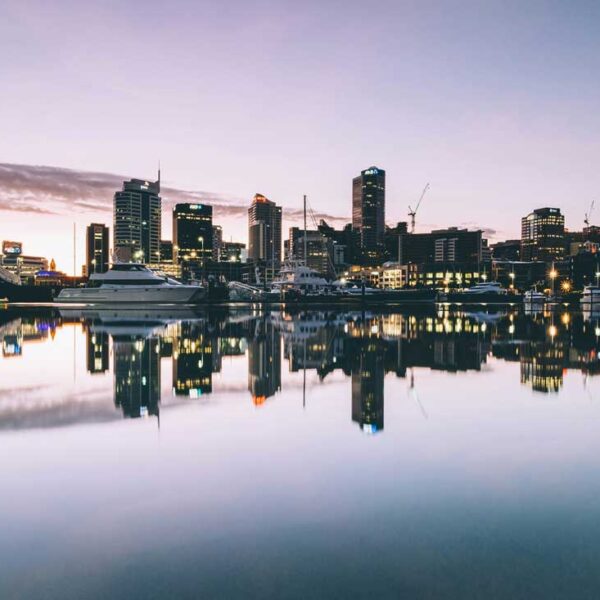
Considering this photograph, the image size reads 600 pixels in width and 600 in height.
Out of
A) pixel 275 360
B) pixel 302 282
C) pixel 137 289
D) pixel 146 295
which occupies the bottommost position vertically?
pixel 275 360

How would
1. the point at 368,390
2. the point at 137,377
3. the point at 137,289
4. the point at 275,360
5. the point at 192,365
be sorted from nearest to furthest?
the point at 368,390, the point at 137,377, the point at 192,365, the point at 275,360, the point at 137,289

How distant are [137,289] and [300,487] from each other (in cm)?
8070

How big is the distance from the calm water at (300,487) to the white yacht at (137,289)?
6811 cm

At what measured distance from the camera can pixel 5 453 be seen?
25.5 feet

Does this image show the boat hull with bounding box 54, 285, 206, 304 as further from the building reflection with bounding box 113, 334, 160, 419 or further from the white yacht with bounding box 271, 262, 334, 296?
the building reflection with bounding box 113, 334, 160, 419

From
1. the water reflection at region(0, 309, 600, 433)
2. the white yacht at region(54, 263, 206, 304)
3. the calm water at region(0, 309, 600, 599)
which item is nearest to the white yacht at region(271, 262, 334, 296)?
the white yacht at region(54, 263, 206, 304)

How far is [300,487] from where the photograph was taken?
20.7 ft

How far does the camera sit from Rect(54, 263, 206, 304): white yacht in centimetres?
8138

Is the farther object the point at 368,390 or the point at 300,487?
the point at 368,390

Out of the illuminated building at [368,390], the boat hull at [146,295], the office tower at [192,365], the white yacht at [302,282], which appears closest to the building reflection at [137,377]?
the office tower at [192,365]

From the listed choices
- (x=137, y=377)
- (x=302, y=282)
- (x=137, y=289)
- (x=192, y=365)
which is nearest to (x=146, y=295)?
(x=137, y=289)

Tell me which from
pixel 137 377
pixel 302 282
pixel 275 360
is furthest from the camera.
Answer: pixel 302 282

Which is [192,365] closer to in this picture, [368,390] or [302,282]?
Result: [368,390]

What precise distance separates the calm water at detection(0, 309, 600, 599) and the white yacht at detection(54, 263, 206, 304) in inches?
2682
